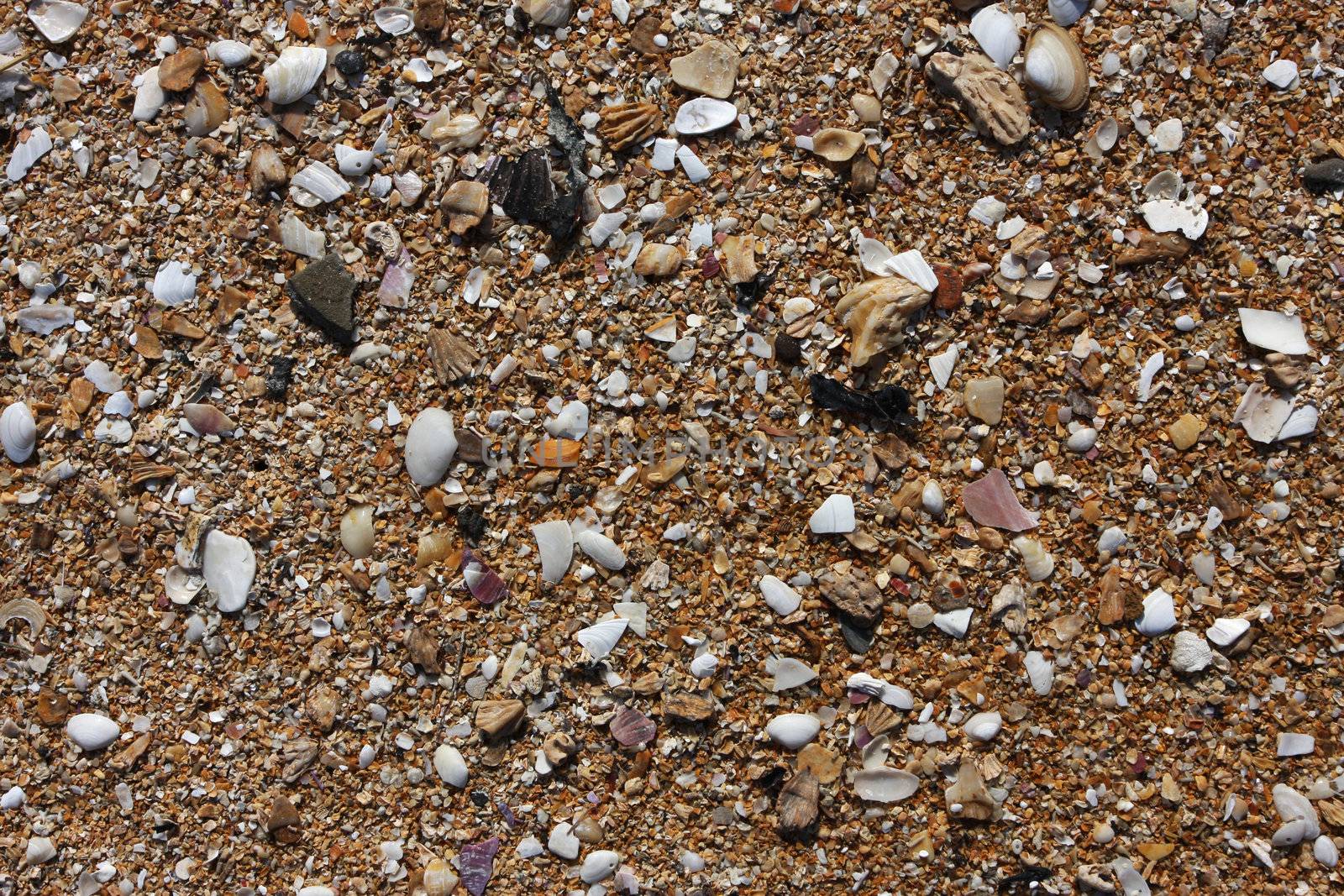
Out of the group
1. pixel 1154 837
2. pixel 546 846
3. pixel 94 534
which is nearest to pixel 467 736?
pixel 546 846

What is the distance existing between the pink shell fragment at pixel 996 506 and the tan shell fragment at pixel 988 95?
68 cm

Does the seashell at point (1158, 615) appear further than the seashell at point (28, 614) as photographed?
No

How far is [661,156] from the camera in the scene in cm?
185

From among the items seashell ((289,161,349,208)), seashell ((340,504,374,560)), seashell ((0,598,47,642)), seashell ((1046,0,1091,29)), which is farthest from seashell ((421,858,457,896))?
seashell ((1046,0,1091,29))

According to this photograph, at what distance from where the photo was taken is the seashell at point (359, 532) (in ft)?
6.01

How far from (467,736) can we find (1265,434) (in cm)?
169

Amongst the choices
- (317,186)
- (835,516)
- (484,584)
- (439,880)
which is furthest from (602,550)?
(317,186)

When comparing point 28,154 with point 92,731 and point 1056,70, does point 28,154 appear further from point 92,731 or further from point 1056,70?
point 1056,70

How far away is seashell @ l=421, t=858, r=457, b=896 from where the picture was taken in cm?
181

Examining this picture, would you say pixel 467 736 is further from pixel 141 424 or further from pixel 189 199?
pixel 189 199

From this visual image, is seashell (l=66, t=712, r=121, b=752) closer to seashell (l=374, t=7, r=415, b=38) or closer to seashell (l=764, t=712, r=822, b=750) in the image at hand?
seashell (l=764, t=712, r=822, b=750)

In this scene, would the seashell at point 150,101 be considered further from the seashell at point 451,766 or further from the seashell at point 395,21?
the seashell at point 451,766

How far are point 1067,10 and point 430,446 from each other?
1554 millimetres

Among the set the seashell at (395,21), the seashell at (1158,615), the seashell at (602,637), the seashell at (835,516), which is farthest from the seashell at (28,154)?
the seashell at (1158,615)
